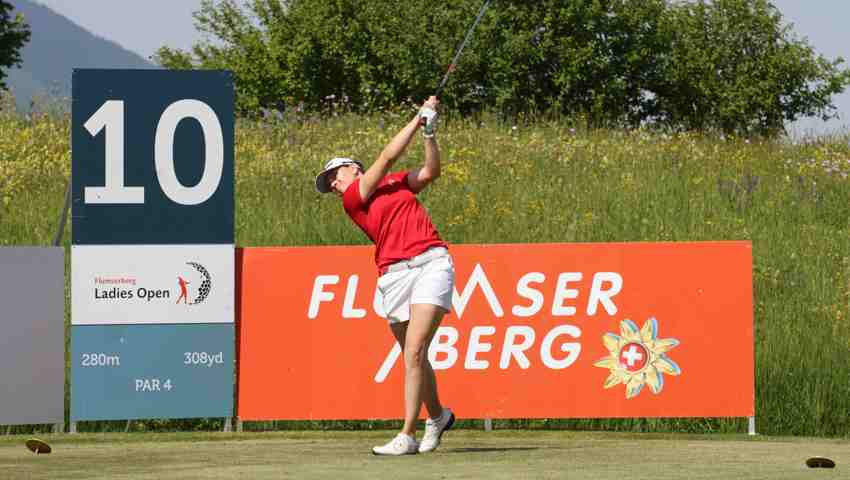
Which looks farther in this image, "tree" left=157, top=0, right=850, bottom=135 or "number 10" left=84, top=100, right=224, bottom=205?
"tree" left=157, top=0, right=850, bottom=135

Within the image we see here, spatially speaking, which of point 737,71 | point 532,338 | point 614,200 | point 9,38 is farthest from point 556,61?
point 532,338

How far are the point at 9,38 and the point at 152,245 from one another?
30.9m

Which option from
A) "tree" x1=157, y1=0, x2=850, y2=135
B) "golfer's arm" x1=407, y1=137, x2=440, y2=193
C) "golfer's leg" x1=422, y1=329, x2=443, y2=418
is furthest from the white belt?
"tree" x1=157, y1=0, x2=850, y2=135

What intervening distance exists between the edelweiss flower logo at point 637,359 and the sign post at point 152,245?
9.47ft

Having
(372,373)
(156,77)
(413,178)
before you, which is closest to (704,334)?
(372,373)

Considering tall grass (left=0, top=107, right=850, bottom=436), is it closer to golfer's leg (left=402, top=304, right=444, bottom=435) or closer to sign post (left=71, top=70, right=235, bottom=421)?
sign post (left=71, top=70, right=235, bottom=421)

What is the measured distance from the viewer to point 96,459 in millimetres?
7797

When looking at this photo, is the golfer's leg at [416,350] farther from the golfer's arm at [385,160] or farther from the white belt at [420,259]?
the golfer's arm at [385,160]

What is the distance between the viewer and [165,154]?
10.4 m

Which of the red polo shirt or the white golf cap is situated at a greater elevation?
the white golf cap

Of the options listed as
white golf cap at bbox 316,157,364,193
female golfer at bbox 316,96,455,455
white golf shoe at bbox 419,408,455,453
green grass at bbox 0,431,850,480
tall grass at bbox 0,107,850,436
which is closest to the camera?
green grass at bbox 0,431,850,480

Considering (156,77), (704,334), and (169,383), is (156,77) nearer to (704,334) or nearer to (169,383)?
(169,383)

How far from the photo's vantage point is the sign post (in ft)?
33.8

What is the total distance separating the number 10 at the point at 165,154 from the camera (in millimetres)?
10312
